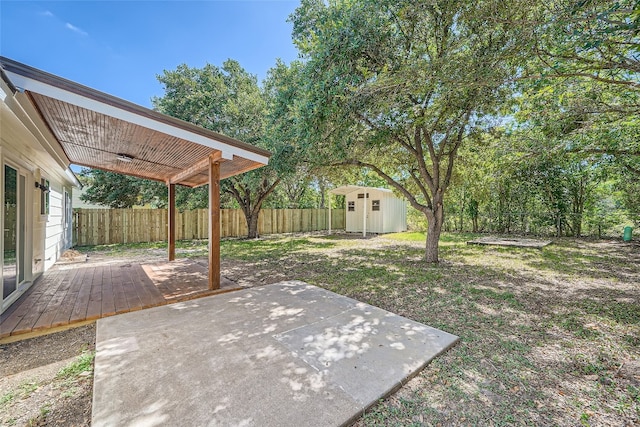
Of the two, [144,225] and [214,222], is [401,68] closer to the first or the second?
[214,222]

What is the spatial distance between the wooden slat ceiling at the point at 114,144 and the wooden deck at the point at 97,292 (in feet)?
6.88

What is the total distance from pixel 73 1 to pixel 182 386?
6.78 metres

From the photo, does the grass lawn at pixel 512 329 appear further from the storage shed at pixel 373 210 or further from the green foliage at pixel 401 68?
the storage shed at pixel 373 210

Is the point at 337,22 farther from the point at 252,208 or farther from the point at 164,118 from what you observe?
the point at 252,208

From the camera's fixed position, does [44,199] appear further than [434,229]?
No

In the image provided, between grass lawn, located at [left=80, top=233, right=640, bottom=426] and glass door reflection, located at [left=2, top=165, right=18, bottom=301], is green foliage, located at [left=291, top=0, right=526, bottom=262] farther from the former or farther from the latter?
glass door reflection, located at [left=2, top=165, right=18, bottom=301]

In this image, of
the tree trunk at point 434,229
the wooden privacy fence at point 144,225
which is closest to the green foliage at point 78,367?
the tree trunk at point 434,229

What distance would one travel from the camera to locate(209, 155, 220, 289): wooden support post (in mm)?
4125

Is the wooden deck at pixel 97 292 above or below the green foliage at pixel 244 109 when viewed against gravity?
below

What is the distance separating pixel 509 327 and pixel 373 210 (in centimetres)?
1129

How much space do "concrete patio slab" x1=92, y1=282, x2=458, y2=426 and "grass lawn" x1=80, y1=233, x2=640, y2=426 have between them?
0.71 feet

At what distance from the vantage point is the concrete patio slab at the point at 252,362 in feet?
5.56

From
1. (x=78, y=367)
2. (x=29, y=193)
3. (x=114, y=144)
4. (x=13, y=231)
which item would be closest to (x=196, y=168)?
(x=114, y=144)

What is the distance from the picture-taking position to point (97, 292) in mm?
4023
